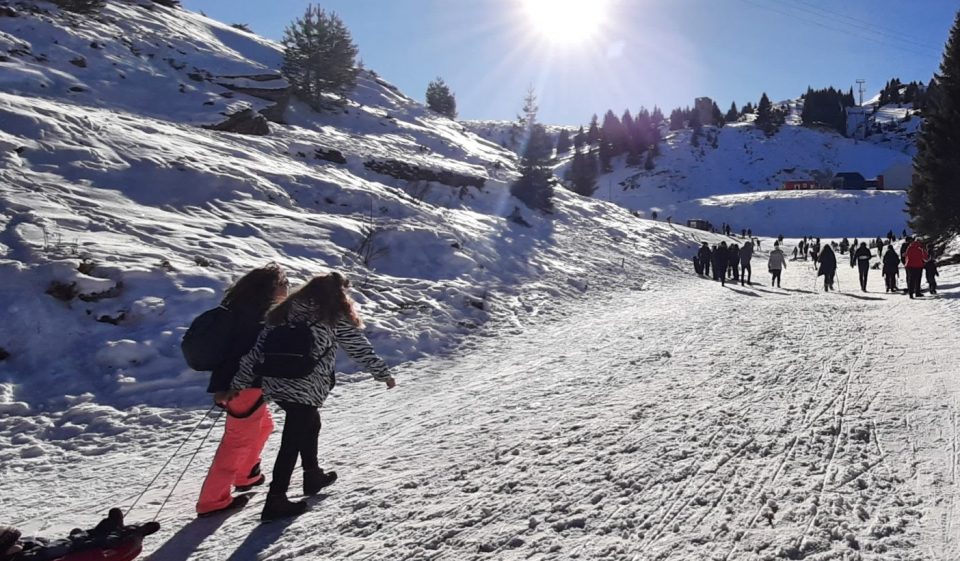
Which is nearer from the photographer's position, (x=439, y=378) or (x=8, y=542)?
(x=8, y=542)

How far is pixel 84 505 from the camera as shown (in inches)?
166

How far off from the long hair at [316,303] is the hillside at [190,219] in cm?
402

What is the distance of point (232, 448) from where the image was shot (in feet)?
12.3

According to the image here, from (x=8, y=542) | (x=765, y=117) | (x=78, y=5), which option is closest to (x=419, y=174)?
(x=78, y=5)

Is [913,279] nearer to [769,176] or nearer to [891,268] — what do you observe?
[891,268]

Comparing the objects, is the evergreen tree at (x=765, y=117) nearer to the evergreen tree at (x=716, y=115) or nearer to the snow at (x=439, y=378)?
the evergreen tree at (x=716, y=115)

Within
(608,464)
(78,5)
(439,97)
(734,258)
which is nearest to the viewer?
(608,464)

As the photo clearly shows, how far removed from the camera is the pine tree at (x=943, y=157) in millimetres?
21875

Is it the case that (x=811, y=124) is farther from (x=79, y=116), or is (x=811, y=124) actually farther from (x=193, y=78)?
(x=79, y=116)

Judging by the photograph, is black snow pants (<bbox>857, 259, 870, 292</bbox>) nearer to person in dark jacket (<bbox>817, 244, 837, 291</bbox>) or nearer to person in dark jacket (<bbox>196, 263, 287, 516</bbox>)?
person in dark jacket (<bbox>817, 244, 837, 291</bbox>)

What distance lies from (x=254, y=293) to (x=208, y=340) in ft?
1.49

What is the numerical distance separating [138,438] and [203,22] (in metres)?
41.9

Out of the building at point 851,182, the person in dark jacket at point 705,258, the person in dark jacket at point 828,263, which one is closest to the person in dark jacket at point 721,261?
the person in dark jacket at point 705,258

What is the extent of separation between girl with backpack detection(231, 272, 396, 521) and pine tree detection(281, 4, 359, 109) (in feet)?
97.4
